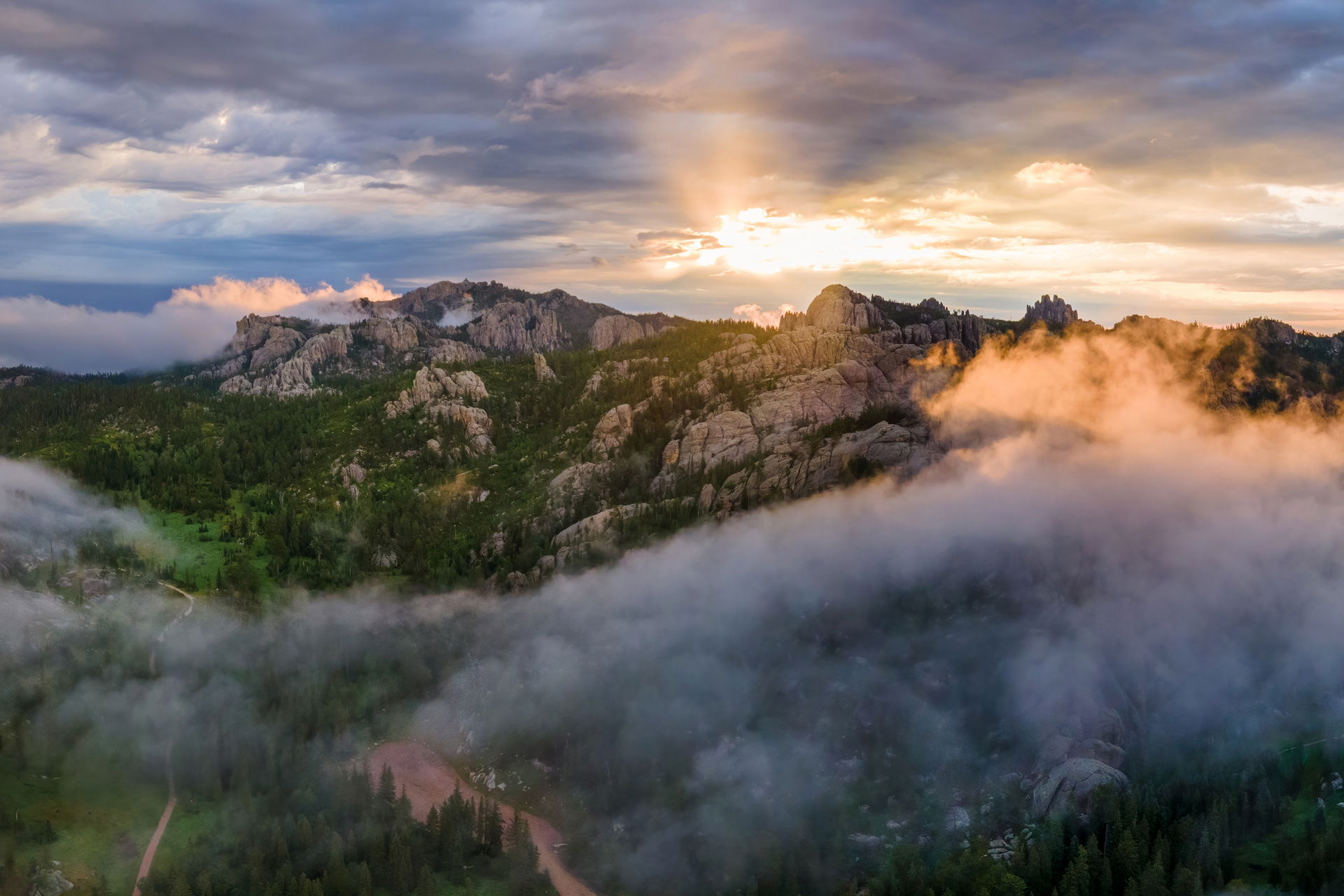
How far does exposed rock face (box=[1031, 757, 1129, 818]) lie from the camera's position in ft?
528

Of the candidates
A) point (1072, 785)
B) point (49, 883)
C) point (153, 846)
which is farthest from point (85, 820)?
point (1072, 785)

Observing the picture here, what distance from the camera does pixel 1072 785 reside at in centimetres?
16375

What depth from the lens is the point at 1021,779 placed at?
174 m

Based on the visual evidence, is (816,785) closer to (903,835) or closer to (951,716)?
(903,835)

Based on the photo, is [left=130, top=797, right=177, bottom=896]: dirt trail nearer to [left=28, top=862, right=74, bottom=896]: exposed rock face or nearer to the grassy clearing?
the grassy clearing

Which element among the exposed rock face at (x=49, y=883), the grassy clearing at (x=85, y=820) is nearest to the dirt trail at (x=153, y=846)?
the grassy clearing at (x=85, y=820)

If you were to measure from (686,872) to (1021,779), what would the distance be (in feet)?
234

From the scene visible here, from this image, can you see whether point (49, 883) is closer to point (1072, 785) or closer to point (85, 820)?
point (85, 820)

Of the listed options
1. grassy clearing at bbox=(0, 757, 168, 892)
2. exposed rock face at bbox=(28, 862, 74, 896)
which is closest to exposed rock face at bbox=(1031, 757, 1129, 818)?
grassy clearing at bbox=(0, 757, 168, 892)

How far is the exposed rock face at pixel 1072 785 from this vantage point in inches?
6339

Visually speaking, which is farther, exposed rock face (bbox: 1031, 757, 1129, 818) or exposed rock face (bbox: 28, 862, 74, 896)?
exposed rock face (bbox: 1031, 757, 1129, 818)

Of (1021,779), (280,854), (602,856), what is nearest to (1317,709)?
(1021,779)

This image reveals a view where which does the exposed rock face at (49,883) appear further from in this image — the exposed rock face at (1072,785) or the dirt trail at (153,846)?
the exposed rock face at (1072,785)

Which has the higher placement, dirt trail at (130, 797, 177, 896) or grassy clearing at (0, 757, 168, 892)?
grassy clearing at (0, 757, 168, 892)
